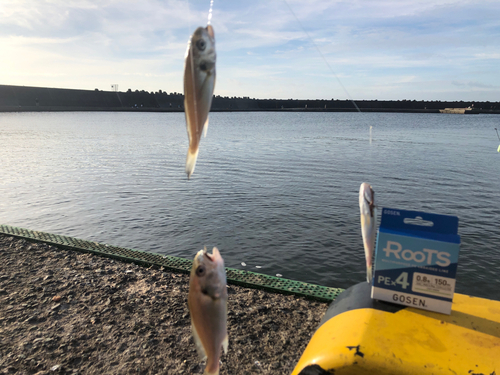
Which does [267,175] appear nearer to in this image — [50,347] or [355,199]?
[355,199]

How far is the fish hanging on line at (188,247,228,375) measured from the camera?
4.46 feet

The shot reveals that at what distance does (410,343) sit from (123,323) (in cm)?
350

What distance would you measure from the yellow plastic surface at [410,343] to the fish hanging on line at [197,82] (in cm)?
209

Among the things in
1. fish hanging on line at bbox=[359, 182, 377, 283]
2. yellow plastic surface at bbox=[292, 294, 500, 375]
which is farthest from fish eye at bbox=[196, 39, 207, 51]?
yellow plastic surface at bbox=[292, 294, 500, 375]

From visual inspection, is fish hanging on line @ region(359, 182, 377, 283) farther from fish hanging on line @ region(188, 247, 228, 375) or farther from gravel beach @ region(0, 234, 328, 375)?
gravel beach @ region(0, 234, 328, 375)

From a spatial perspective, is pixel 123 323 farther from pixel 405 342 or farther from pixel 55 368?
pixel 405 342

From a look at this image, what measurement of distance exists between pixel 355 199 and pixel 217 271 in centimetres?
1300

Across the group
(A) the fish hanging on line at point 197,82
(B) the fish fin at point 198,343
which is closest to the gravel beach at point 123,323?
(B) the fish fin at point 198,343

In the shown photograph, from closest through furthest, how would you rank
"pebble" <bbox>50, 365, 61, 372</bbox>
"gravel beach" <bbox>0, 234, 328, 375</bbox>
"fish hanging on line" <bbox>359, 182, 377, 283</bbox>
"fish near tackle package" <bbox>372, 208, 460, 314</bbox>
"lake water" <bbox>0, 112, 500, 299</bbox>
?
"fish hanging on line" <bbox>359, 182, 377, 283</bbox> → "fish near tackle package" <bbox>372, 208, 460, 314</bbox> → "pebble" <bbox>50, 365, 61, 372</bbox> → "gravel beach" <bbox>0, 234, 328, 375</bbox> → "lake water" <bbox>0, 112, 500, 299</bbox>

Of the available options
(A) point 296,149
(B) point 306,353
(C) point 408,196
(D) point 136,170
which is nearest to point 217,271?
(B) point 306,353

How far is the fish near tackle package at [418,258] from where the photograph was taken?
2758 millimetres

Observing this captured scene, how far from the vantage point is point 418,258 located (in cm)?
284

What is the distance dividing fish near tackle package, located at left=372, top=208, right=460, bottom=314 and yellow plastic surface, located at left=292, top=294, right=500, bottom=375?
0.14 m

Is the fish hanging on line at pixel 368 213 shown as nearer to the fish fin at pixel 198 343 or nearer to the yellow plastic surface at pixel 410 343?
the yellow plastic surface at pixel 410 343
